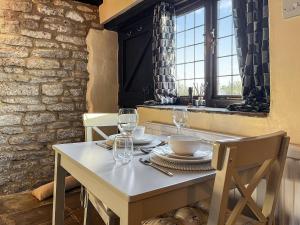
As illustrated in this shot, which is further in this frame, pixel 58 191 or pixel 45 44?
pixel 45 44

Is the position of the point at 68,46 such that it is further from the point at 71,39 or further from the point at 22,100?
the point at 22,100

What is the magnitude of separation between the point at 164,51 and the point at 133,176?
6.06 ft

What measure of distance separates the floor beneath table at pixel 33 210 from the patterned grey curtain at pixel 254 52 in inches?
63.3

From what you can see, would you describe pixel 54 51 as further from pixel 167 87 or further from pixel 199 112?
pixel 199 112

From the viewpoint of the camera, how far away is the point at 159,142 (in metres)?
1.60

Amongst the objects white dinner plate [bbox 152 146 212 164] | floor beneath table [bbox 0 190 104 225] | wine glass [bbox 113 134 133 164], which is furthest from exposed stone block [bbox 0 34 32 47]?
white dinner plate [bbox 152 146 212 164]

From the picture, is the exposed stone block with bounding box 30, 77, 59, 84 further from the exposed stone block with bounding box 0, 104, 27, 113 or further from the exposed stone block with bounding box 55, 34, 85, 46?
the exposed stone block with bounding box 55, 34, 85, 46

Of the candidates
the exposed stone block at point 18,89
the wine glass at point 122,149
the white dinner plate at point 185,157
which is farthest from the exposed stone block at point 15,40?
the white dinner plate at point 185,157

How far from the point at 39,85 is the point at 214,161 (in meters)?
2.74

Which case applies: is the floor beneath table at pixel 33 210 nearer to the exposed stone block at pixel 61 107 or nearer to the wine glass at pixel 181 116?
the exposed stone block at pixel 61 107

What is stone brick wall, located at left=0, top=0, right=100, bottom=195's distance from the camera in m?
2.80

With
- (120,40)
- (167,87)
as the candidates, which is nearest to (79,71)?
(120,40)

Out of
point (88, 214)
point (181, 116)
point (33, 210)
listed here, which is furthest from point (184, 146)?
point (33, 210)

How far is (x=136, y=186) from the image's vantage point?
874 mm
